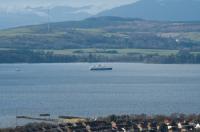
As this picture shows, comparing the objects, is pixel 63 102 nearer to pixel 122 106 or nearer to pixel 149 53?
pixel 122 106

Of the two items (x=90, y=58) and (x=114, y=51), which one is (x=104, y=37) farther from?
(x=90, y=58)

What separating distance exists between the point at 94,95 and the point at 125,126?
2522 centimetres

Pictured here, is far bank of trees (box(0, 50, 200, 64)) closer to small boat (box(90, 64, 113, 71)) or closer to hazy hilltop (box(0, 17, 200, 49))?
small boat (box(90, 64, 113, 71))

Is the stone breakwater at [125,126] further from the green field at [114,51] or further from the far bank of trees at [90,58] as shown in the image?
the green field at [114,51]

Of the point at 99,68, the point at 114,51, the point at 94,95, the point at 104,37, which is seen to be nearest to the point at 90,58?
the point at 114,51

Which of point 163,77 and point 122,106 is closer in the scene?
point 122,106

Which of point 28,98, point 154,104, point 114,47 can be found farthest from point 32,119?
point 114,47

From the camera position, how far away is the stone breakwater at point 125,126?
97.8 feet

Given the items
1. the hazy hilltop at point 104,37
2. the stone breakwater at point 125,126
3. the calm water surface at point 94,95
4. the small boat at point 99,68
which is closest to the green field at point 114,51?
the hazy hilltop at point 104,37

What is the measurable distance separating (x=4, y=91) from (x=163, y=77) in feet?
77.4

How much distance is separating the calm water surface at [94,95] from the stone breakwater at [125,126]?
4.92m

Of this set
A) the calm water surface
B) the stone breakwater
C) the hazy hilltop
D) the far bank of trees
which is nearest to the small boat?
the far bank of trees

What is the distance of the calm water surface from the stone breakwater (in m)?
4.92

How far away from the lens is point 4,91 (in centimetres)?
6012
